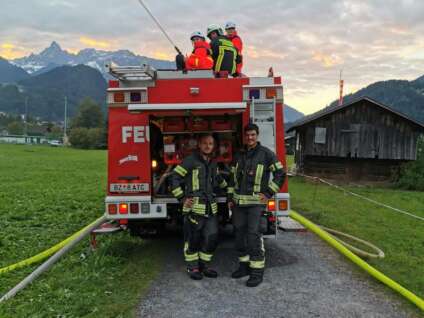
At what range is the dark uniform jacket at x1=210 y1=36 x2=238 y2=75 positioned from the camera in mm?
8094

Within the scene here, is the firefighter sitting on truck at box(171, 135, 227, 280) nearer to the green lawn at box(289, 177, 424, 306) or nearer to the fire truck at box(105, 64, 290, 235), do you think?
the fire truck at box(105, 64, 290, 235)

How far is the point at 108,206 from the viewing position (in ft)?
21.4

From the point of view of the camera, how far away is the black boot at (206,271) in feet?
19.8

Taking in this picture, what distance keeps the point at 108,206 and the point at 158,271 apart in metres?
1.16

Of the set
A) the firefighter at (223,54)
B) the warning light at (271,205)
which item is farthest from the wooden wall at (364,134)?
the warning light at (271,205)

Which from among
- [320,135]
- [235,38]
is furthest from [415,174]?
[235,38]

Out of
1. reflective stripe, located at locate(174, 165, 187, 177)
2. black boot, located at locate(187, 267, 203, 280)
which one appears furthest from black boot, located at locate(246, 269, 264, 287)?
reflective stripe, located at locate(174, 165, 187, 177)

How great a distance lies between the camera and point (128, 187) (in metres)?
6.58

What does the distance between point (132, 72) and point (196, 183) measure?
70.7 inches

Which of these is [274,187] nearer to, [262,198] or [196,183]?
[262,198]

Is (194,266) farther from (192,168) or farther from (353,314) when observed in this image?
(353,314)

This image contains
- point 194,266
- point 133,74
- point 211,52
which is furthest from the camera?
point 211,52

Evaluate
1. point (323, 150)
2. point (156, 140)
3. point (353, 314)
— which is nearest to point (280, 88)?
point (156, 140)

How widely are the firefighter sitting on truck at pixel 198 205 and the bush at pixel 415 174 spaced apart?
61.7ft
